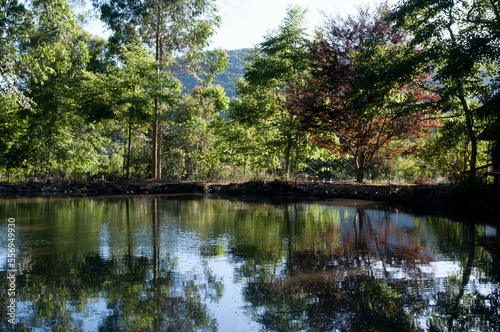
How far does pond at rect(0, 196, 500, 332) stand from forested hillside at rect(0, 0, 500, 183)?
20.0 feet

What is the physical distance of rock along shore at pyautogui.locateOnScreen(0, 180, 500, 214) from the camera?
36.4 feet

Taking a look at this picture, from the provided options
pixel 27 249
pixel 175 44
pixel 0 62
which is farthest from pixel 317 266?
pixel 175 44

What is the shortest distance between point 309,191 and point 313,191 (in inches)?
7.0

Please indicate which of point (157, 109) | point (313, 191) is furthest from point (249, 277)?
point (157, 109)

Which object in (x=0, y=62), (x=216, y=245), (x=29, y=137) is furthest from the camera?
(x=29, y=137)

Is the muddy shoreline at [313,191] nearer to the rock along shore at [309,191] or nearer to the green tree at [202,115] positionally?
the rock along shore at [309,191]

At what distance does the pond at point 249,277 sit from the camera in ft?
11.1

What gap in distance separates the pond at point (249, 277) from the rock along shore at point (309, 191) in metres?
3.14

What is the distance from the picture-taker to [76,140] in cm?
2375

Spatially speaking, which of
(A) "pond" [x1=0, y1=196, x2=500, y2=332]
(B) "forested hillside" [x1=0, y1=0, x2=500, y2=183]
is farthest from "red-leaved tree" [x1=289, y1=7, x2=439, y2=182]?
(A) "pond" [x1=0, y1=196, x2=500, y2=332]

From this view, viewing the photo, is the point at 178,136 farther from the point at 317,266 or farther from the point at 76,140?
the point at 317,266

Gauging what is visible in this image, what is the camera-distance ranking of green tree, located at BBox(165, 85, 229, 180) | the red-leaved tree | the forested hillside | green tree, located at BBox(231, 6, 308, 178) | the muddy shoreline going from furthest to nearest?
green tree, located at BBox(165, 85, 229, 180)
green tree, located at BBox(231, 6, 308, 178)
the red-leaved tree
the forested hillside
the muddy shoreline

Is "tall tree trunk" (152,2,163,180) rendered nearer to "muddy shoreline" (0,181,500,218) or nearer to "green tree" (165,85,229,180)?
"green tree" (165,85,229,180)

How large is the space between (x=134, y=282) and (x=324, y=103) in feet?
42.6
